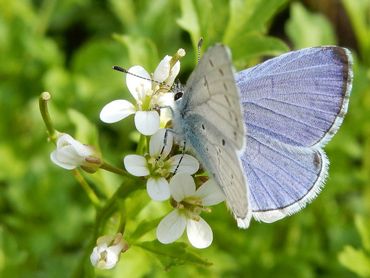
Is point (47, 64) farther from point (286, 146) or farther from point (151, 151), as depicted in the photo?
point (286, 146)

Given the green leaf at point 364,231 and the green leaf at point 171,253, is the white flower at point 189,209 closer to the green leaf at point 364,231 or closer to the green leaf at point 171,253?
the green leaf at point 171,253

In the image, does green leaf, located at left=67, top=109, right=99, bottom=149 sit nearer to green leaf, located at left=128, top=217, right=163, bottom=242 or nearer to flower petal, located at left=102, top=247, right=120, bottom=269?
green leaf, located at left=128, top=217, right=163, bottom=242

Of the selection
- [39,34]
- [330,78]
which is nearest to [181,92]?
[330,78]

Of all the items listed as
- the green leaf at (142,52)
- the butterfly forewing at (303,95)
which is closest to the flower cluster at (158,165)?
the butterfly forewing at (303,95)

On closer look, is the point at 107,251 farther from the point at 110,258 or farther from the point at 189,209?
the point at 189,209

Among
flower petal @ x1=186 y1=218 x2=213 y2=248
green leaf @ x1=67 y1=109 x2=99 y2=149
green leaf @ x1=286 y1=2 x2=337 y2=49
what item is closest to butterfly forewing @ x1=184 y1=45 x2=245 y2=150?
flower petal @ x1=186 y1=218 x2=213 y2=248
